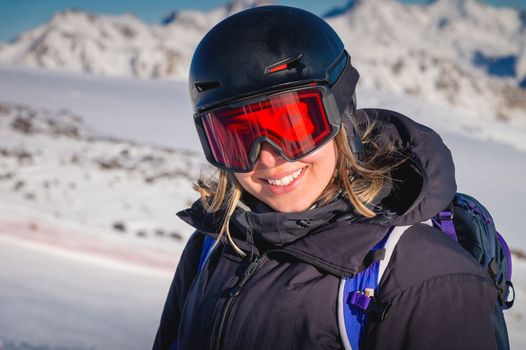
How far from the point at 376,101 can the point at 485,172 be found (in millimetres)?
10721

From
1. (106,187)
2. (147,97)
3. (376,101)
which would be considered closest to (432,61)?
(376,101)

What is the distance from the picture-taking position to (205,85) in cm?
142

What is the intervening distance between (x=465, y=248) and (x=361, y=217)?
31 cm

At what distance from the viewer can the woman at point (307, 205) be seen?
1.00m

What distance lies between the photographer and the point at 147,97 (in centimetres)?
1753

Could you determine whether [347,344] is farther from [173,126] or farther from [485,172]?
[173,126]

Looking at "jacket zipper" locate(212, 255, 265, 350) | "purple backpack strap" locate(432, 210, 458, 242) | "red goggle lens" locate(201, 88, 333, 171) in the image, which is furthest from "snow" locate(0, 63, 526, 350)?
"purple backpack strap" locate(432, 210, 458, 242)

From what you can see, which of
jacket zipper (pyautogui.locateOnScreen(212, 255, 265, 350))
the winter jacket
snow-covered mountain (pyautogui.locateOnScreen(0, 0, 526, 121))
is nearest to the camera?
the winter jacket

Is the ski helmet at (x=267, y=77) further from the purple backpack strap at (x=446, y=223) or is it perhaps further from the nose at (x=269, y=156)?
the purple backpack strap at (x=446, y=223)

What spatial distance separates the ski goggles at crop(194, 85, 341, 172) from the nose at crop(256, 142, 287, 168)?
16 millimetres

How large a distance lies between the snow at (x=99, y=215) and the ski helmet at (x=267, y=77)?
76.2 inches

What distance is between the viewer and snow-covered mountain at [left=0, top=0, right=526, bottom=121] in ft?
221

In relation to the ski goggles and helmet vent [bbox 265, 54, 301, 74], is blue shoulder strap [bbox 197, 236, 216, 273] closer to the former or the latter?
the ski goggles

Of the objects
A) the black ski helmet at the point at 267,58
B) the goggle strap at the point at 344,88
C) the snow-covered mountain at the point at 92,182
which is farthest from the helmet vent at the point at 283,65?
the snow-covered mountain at the point at 92,182
